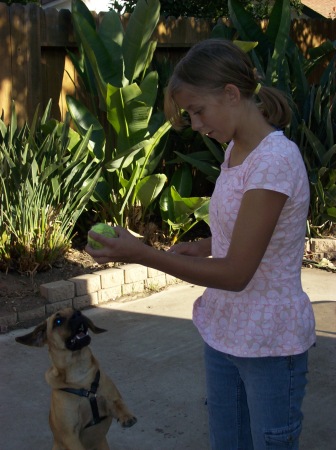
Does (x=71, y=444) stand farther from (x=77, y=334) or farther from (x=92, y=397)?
(x=77, y=334)

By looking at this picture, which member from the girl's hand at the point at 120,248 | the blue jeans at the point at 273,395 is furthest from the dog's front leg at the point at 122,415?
the girl's hand at the point at 120,248

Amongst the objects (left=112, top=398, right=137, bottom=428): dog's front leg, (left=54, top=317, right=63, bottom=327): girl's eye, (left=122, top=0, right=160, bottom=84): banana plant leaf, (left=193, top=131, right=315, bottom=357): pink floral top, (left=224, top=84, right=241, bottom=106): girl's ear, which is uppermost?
(left=122, top=0, right=160, bottom=84): banana plant leaf

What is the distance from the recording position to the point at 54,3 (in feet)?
89.7

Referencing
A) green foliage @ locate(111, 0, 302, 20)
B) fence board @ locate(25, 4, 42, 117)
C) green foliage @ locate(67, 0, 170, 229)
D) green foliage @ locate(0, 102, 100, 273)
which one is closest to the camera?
green foliage @ locate(0, 102, 100, 273)

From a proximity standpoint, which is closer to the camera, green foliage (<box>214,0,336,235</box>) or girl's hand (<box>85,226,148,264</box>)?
girl's hand (<box>85,226,148,264</box>)

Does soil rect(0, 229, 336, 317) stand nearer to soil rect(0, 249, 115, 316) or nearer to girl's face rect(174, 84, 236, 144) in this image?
soil rect(0, 249, 115, 316)

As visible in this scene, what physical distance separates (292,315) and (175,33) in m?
7.01

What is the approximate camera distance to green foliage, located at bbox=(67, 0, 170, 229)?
22.9 ft

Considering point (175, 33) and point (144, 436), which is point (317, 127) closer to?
point (175, 33)

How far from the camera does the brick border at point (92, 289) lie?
5.69m

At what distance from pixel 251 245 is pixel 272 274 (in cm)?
18

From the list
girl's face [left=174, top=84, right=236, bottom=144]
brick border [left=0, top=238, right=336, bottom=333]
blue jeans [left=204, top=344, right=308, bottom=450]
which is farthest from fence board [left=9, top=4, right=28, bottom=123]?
blue jeans [left=204, top=344, right=308, bottom=450]

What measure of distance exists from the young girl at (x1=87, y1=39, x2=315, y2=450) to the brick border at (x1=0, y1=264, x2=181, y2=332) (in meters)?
3.46

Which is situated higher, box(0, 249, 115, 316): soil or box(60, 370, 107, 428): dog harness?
box(60, 370, 107, 428): dog harness
